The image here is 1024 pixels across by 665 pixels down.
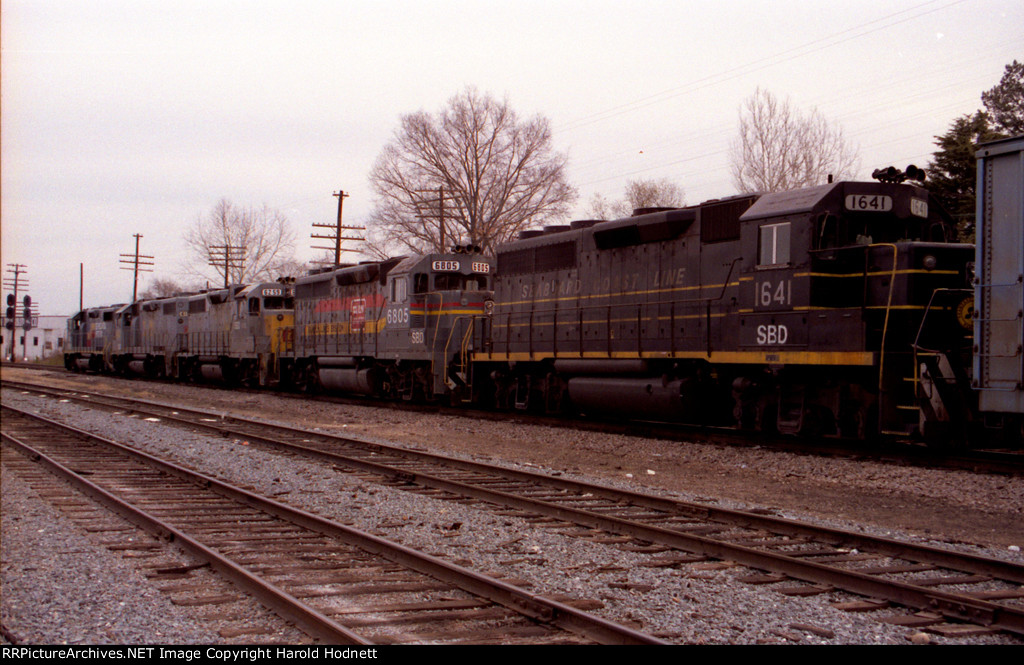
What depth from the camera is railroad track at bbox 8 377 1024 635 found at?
5.28 meters

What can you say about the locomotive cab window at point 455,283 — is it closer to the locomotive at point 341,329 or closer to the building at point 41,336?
the locomotive at point 341,329

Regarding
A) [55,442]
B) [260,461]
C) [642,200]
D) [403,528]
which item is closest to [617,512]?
[403,528]

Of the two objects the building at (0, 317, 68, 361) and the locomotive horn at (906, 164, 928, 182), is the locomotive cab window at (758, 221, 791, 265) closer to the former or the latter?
the locomotive horn at (906, 164, 928, 182)

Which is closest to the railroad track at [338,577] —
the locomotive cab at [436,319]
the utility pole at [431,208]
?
the locomotive cab at [436,319]

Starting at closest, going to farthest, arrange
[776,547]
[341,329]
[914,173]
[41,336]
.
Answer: [776,547] < [914,173] < [341,329] < [41,336]

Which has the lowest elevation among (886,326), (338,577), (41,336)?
(338,577)

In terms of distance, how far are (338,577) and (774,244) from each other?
26.9 ft

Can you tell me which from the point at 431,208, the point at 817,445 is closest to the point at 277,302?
the point at 431,208

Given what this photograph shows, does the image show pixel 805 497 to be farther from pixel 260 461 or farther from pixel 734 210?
pixel 260 461

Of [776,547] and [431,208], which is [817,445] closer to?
[776,547]

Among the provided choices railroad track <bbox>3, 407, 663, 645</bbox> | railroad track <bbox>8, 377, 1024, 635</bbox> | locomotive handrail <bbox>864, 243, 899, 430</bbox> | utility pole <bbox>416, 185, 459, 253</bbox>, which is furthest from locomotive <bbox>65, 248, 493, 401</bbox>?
utility pole <bbox>416, 185, 459, 253</bbox>

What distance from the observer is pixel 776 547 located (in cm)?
691

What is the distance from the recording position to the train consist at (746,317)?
1018 centimetres

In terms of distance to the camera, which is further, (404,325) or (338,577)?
(404,325)
